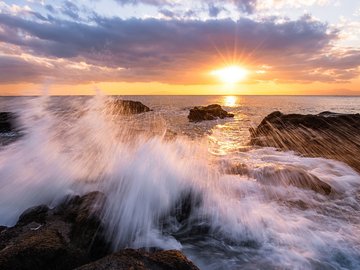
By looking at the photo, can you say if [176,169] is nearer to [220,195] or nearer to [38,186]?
[220,195]

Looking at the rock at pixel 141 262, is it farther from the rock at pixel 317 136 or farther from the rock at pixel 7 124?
the rock at pixel 7 124

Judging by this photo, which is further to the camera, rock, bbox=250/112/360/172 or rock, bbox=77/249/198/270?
rock, bbox=250/112/360/172

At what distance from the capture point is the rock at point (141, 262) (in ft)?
12.6

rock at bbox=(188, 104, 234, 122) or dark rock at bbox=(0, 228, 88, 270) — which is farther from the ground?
dark rock at bbox=(0, 228, 88, 270)

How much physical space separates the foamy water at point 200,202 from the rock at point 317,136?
1.65m

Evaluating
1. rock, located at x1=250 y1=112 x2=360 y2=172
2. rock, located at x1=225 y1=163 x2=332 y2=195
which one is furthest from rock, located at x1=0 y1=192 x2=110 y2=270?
rock, located at x1=250 y1=112 x2=360 y2=172

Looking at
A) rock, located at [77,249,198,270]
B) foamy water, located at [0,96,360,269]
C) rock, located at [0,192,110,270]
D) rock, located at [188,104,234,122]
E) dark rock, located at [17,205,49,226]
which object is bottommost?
rock, located at [188,104,234,122]

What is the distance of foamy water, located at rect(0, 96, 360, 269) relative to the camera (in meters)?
5.97

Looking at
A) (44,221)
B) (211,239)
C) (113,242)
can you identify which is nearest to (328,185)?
(211,239)

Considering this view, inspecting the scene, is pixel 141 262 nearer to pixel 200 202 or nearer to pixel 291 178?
pixel 200 202

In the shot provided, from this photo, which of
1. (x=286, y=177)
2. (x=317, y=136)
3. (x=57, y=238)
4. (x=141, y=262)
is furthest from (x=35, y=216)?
(x=317, y=136)

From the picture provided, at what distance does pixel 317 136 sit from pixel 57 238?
15.3m

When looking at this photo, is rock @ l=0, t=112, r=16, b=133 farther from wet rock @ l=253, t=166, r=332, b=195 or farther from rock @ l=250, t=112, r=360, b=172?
wet rock @ l=253, t=166, r=332, b=195

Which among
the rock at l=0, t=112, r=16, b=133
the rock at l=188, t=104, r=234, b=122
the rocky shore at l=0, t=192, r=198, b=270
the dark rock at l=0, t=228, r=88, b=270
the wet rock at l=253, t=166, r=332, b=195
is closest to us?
the rocky shore at l=0, t=192, r=198, b=270
